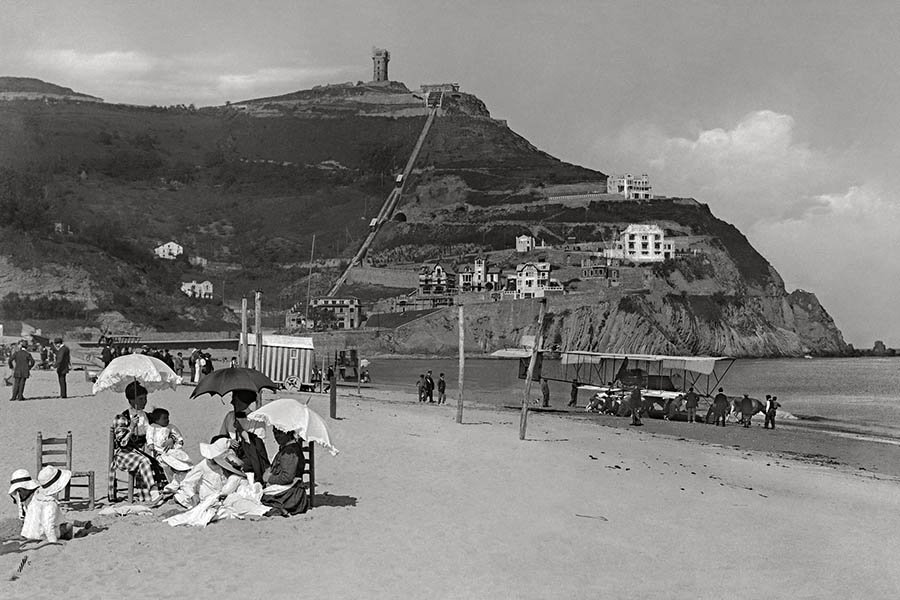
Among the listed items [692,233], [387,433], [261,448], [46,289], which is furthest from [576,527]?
[692,233]

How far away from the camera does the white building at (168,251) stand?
532ft

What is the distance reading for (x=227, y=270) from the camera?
16675cm

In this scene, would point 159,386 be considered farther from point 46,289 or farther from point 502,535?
point 46,289

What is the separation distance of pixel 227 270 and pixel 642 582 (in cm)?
16183

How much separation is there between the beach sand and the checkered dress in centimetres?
81

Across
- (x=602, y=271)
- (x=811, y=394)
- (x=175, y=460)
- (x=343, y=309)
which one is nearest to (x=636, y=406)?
(x=175, y=460)

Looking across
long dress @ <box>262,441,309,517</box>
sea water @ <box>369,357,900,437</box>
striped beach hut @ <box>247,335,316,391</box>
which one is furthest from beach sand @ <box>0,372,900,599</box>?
sea water @ <box>369,357,900,437</box>

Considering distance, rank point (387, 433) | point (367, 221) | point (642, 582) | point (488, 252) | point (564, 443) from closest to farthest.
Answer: point (642, 582) < point (387, 433) < point (564, 443) < point (488, 252) < point (367, 221)

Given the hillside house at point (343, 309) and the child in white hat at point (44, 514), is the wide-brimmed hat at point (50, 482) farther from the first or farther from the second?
the hillside house at point (343, 309)

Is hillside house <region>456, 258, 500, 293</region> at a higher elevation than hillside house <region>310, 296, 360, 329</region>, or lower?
higher

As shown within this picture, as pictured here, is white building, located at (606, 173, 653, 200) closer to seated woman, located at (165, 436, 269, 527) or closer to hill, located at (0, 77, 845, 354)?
hill, located at (0, 77, 845, 354)

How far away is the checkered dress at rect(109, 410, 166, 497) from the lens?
38.3 feet

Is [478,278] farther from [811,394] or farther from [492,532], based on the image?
[492,532]

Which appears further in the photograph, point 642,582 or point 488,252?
point 488,252
